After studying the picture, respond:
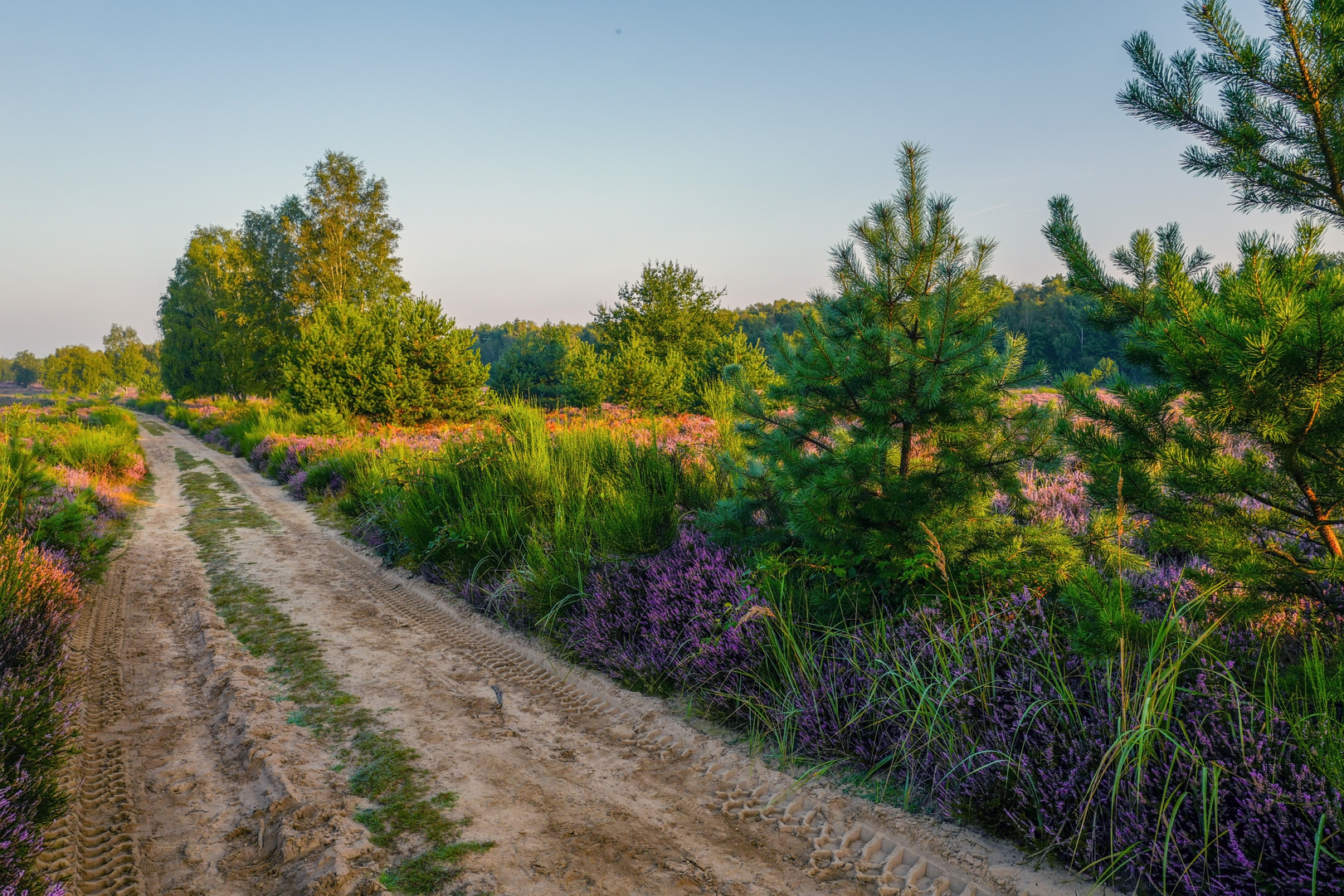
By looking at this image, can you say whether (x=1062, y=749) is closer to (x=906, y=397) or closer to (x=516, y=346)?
(x=906, y=397)

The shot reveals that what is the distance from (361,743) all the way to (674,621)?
6.66 ft

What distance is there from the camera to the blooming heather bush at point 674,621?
4.09 meters

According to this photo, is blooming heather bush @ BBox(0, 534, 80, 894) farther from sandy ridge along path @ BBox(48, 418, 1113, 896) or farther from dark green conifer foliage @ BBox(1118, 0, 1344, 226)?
dark green conifer foliage @ BBox(1118, 0, 1344, 226)

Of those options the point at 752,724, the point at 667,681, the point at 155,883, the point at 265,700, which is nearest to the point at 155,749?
the point at 265,700

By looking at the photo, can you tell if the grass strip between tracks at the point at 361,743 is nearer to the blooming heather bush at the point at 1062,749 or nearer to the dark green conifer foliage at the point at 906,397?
the blooming heather bush at the point at 1062,749

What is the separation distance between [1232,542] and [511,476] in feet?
20.2

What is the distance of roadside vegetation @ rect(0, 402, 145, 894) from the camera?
8.25 feet

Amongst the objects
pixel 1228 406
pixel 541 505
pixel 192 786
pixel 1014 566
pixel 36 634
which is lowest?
pixel 192 786

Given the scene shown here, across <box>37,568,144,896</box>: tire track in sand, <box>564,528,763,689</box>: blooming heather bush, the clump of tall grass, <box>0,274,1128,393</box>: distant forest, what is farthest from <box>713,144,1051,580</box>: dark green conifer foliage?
<box>0,274,1128,393</box>: distant forest

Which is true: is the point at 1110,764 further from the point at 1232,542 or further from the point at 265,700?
the point at 265,700

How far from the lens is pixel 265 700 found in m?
4.10

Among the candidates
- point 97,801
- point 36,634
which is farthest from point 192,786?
point 36,634

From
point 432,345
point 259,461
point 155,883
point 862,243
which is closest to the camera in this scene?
point 155,883

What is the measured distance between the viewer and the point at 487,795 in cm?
310
